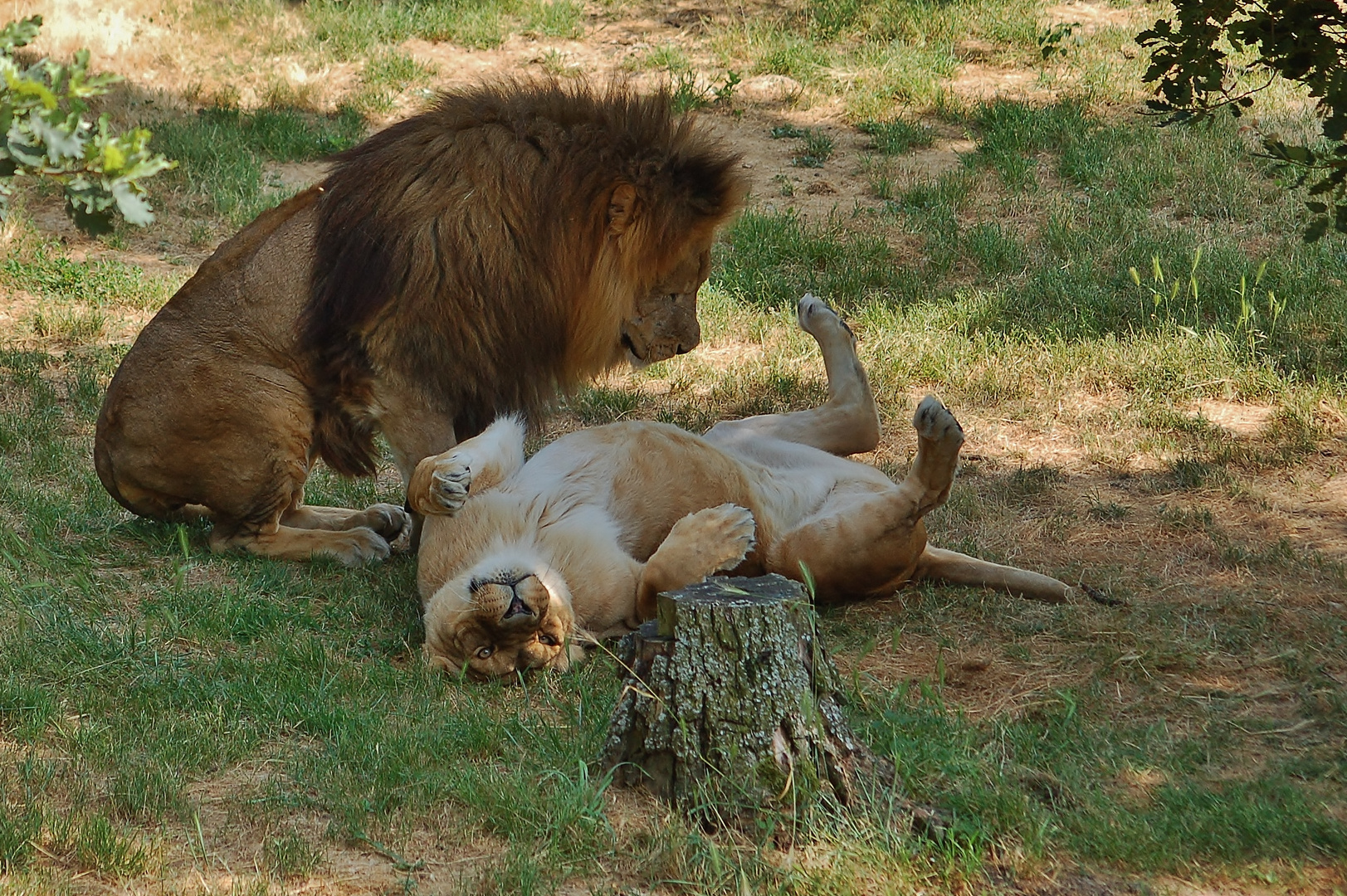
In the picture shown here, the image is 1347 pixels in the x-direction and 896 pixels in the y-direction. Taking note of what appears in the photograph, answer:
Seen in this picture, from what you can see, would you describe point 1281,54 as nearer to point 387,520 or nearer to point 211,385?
point 387,520

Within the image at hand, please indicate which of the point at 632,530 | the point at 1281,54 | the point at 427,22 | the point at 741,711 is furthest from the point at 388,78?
the point at 741,711

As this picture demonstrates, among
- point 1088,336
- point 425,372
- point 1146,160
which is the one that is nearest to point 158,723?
point 425,372

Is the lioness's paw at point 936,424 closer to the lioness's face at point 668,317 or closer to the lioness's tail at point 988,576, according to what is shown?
the lioness's tail at point 988,576

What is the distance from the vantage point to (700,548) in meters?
3.99

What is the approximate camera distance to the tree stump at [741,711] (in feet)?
10.1

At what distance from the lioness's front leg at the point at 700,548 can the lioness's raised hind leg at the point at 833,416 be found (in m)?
1.32

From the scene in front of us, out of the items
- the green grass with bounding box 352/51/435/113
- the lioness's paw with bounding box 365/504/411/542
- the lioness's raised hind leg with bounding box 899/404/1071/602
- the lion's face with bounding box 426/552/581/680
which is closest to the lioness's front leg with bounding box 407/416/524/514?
the lion's face with bounding box 426/552/581/680

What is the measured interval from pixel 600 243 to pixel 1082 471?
2501 mm

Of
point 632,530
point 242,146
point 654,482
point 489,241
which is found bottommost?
point 242,146

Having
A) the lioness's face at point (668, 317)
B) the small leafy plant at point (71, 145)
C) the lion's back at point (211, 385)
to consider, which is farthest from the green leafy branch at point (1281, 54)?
the small leafy plant at point (71, 145)

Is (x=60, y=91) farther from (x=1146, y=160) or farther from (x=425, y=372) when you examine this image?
(x=1146, y=160)

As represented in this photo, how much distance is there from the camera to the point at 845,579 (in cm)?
461

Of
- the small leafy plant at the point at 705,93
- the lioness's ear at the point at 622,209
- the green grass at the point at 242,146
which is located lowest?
the green grass at the point at 242,146

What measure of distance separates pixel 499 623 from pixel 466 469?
25.0 inches
